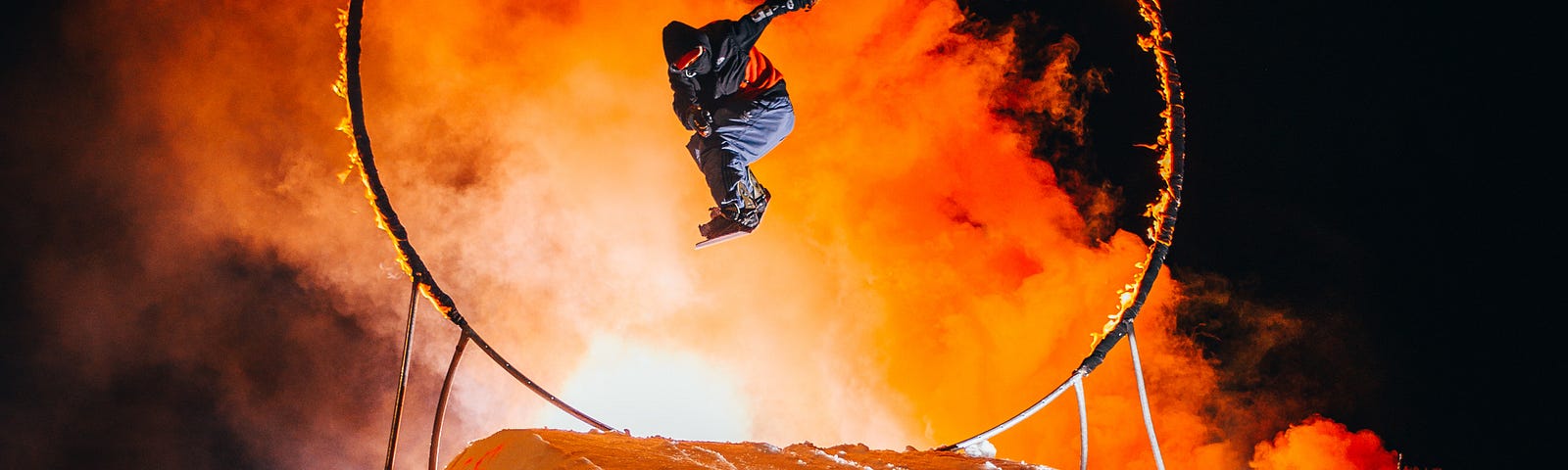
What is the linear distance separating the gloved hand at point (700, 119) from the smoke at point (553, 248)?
3104mm

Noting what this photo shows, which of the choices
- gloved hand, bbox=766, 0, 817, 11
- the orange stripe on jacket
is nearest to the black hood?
the orange stripe on jacket

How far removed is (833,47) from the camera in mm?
8648

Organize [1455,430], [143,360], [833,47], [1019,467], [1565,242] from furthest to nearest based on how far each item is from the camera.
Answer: [833,47] < [1455,430] < [1565,242] < [143,360] < [1019,467]

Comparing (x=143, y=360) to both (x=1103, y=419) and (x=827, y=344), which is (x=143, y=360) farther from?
(x=1103, y=419)

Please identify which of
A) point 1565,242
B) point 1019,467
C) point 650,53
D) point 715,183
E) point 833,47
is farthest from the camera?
point 833,47

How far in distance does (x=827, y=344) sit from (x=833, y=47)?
9.94 feet

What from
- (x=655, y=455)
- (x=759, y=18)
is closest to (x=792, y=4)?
(x=759, y=18)

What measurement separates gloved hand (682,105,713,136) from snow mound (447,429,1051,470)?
2.01 meters

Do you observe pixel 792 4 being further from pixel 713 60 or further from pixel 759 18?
pixel 713 60

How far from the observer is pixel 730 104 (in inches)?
200

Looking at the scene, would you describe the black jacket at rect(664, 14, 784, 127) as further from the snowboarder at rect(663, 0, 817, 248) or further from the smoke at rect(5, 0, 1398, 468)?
the smoke at rect(5, 0, 1398, 468)

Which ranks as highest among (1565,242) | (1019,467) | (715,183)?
(1565,242)

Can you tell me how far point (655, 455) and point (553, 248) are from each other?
4.89 m

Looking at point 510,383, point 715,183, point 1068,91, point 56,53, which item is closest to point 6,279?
point 56,53
